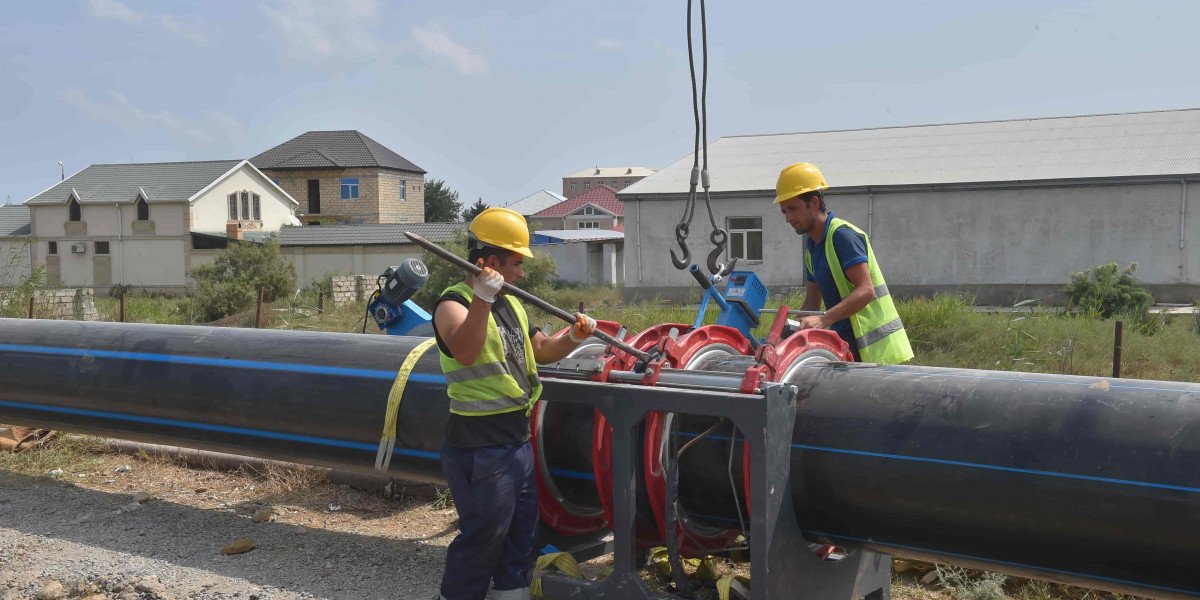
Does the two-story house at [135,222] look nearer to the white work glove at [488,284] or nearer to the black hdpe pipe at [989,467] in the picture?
the black hdpe pipe at [989,467]

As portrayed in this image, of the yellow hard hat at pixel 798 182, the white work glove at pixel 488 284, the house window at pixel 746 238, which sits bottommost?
the white work glove at pixel 488 284

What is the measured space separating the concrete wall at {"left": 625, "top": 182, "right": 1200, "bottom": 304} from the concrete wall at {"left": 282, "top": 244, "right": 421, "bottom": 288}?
2073cm

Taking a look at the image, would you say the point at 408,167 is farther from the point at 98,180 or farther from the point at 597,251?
the point at 597,251

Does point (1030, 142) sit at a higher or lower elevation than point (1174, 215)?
higher

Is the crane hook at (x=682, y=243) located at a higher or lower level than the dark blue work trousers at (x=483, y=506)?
higher

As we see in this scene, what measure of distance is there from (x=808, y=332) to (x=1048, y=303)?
20.6 metres

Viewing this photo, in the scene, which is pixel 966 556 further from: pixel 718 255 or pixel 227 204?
pixel 227 204

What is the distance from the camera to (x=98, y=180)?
48.0 meters

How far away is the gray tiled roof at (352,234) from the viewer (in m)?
44.0

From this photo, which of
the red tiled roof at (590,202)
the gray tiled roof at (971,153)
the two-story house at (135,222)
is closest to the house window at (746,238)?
the gray tiled roof at (971,153)

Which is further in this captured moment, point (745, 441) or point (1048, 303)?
point (1048, 303)

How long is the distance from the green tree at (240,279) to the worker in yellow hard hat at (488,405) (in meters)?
22.0

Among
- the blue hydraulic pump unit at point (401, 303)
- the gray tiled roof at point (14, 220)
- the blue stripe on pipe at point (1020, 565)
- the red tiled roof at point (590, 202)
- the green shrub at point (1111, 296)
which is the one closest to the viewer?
the blue stripe on pipe at point (1020, 565)

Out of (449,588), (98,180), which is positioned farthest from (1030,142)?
(98,180)
